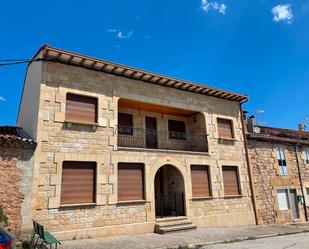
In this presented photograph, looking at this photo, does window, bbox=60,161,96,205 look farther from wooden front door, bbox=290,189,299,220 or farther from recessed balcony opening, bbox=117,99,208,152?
wooden front door, bbox=290,189,299,220

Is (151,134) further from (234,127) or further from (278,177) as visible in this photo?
(278,177)

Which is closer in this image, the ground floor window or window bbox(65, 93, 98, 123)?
window bbox(65, 93, 98, 123)

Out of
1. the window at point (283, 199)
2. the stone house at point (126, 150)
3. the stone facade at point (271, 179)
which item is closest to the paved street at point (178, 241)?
the stone house at point (126, 150)

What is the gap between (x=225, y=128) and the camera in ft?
47.7

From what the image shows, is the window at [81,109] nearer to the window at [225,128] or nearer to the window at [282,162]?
the window at [225,128]

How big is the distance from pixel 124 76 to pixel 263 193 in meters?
9.71

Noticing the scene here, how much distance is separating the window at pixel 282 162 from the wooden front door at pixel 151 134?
25.6 feet

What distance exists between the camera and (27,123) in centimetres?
1081

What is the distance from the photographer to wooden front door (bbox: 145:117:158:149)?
44.5 feet

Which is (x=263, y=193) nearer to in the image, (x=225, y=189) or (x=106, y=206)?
(x=225, y=189)

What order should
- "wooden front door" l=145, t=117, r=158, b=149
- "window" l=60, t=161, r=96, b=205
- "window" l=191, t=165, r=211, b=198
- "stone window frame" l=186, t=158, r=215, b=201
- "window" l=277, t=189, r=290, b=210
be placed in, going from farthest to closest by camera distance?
"window" l=277, t=189, r=290, b=210, "wooden front door" l=145, t=117, r=158, b=149, "window" l=191, t=165, r=211, b=198, "stone window frame" l=186, t=158, r=215, b=201, "window" l=60, t=161, r=96, b=205

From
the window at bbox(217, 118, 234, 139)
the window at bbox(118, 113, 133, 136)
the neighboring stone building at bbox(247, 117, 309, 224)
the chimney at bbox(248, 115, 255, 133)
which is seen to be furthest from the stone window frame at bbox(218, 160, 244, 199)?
the window at bbox(118, 113, 133, 136)

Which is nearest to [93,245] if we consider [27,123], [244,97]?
[27,123]

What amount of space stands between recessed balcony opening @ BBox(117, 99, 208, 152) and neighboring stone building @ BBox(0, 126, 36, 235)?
4.52m
